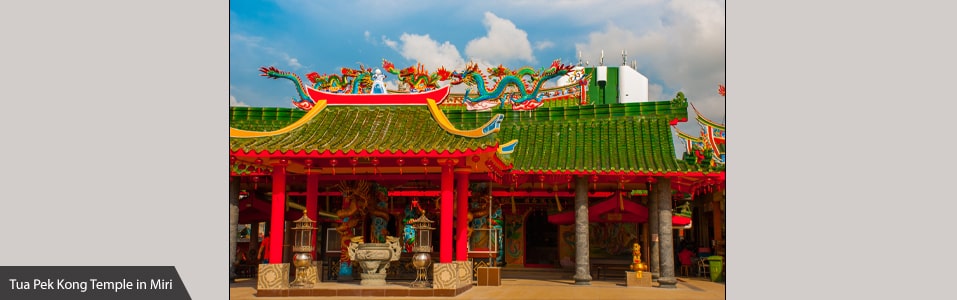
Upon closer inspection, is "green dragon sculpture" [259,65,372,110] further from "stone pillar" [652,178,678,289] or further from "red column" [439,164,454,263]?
"stone pillar" [652,178,678,289]

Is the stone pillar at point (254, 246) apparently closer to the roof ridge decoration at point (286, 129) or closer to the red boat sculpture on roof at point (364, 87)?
the red boat sculpture on roof at point (364, 87)

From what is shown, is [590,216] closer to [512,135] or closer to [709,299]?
[512,135]

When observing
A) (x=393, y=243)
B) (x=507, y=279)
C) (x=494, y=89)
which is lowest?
(x=507, y=279)

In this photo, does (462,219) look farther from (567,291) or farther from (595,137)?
(595,137)

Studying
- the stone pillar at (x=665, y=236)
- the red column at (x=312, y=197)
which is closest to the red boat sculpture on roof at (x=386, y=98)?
the red column at (x=312, y=197)

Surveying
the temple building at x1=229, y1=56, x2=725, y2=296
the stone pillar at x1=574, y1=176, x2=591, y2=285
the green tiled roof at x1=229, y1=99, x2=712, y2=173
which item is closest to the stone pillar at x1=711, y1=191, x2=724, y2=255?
the temple building at x1=229, y1=56, x2=725, y2=296

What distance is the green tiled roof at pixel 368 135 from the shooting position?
14422 millimetres

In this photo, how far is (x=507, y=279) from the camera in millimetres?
19250

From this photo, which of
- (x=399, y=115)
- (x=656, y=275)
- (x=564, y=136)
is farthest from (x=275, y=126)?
(x=656, y=275)

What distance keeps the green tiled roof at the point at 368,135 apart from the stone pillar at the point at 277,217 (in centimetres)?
67

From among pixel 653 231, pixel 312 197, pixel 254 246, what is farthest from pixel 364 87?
pixel 653 231

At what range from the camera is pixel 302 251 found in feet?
49.5

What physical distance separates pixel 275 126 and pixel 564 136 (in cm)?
738
